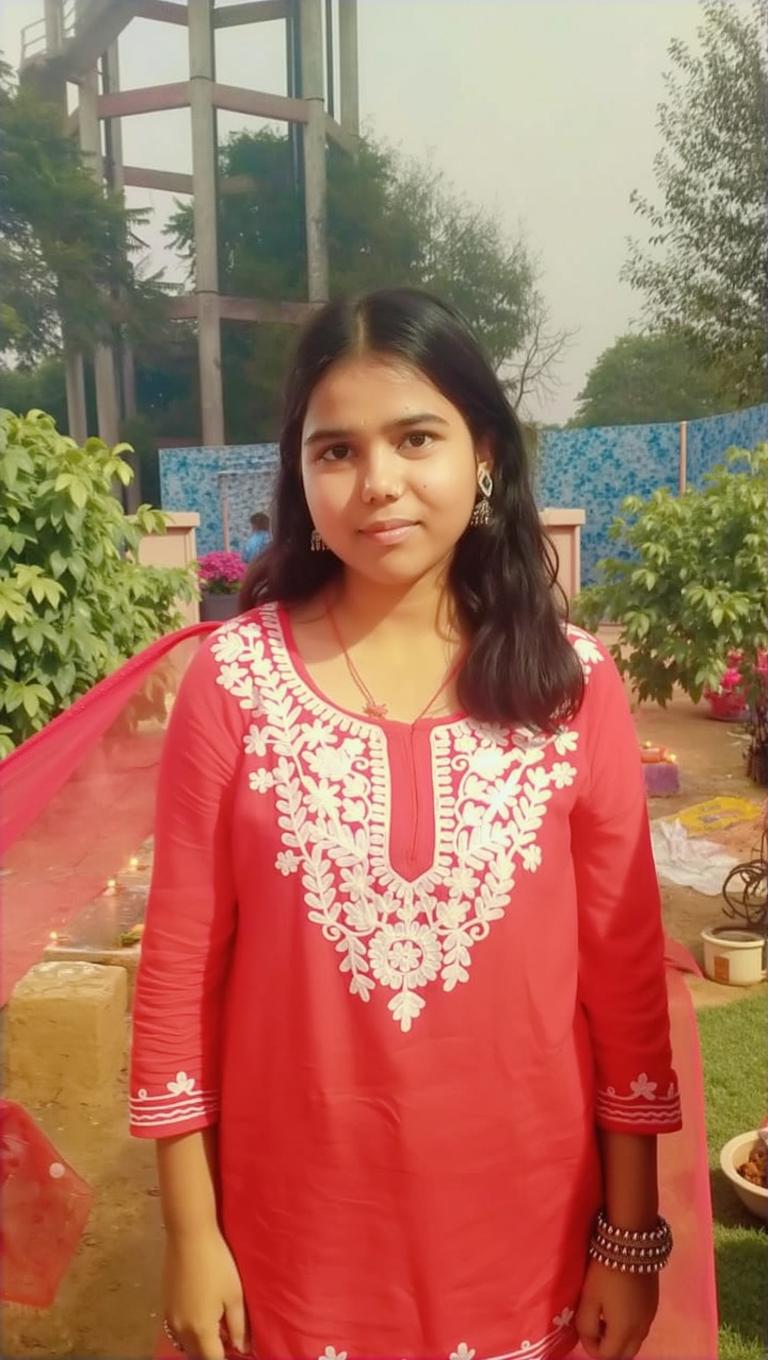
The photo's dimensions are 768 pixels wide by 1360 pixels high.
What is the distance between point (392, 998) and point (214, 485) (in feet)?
41.4

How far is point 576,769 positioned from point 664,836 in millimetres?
3341

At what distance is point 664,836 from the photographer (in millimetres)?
3957

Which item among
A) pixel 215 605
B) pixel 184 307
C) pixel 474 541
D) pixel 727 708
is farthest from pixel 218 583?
pixel 474 541

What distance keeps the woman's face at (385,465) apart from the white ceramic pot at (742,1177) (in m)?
1.55

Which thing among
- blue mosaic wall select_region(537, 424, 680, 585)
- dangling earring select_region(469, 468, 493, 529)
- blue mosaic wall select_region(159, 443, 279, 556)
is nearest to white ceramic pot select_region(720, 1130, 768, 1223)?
dangling earring select_region(469, 468, 493, 529)

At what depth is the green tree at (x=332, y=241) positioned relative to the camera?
12461 millimetres

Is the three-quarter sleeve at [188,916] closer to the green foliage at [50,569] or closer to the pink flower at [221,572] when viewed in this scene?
the green foliage at [50,569]

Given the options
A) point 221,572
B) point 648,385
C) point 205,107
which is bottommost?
point 221,572

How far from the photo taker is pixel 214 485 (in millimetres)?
12859

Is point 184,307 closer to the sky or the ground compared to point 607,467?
closer to the sky

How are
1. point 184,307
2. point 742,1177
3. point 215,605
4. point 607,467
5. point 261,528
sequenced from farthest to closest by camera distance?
point 184,307
point 607,467
point 215,605
point 261,528
point 742,1177


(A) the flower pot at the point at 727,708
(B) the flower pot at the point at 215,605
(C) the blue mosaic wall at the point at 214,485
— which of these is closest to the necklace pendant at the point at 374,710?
(A) the flower pot at the point at 727,708

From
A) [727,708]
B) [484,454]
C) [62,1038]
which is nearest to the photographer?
[484,454]

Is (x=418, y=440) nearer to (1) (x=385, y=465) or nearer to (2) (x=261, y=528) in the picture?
(1) (x=385, y=465)
